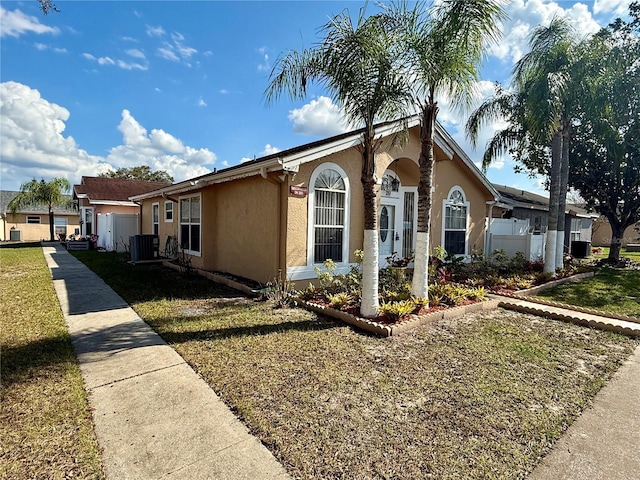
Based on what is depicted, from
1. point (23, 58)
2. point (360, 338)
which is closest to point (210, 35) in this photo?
point (23, 58)

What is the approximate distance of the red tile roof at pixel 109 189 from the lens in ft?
74.4

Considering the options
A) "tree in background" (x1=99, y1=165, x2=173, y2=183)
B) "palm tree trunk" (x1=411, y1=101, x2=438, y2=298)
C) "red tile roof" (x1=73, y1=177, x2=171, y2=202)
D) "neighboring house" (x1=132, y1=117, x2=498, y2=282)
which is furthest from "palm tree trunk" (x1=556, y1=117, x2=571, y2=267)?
"tree in background" (x1=99, y1=165, x2=173, y2=183)

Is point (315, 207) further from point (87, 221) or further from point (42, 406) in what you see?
point (87, 221)

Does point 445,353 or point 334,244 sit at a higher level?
point 334,244

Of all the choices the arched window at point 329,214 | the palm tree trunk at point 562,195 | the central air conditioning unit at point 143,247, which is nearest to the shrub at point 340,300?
the arched window at point 329,214

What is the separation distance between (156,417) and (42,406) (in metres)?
1.22

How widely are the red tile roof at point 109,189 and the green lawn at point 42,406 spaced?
61.2 ft

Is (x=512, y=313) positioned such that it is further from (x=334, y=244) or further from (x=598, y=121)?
(x=598, y=121)

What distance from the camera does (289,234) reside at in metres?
8.04

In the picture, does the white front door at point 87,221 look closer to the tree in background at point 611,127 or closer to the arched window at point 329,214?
the arched window at point 329,214

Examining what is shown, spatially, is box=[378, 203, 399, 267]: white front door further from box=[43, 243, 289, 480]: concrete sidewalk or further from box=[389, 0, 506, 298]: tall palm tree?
box=[43, 243, 289, 480]: concrete sidewalk

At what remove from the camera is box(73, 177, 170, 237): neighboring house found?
22423 millimetres

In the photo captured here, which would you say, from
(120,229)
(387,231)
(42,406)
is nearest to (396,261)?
(387,231)

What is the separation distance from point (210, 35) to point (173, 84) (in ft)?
12.2
